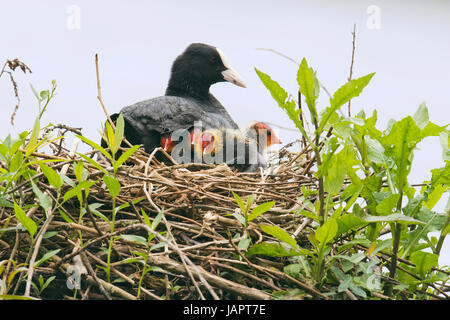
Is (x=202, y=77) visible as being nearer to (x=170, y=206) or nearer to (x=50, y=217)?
(x=170, y=206)

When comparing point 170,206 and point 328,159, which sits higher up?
point 328,159

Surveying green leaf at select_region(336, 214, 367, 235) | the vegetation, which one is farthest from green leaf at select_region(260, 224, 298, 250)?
green leaf at select_region(336, 214, 367, 235)

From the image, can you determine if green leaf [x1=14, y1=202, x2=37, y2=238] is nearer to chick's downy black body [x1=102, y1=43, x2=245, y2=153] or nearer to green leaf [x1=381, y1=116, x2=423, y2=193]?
green leaf [x1=381, y1=116, x2=423, y2=193]

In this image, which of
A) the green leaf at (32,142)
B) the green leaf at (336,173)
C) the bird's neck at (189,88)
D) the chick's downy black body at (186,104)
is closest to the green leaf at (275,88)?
the green leaf at (336,173)

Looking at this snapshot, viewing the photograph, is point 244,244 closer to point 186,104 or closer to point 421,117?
point 421,117

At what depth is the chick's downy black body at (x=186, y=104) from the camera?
6.57ft

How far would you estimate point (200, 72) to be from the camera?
9.18 ft

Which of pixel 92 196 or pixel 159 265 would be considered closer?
pixel 159 265

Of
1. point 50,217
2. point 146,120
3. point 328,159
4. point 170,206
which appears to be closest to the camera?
point 328,159

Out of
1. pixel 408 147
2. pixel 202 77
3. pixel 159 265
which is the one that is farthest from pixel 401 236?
pixel 202 77

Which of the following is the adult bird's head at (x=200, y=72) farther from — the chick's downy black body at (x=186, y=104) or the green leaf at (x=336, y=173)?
the green leaf at (x=336, y=173)

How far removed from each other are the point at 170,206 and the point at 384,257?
57cm

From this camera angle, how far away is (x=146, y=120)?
202 cm
